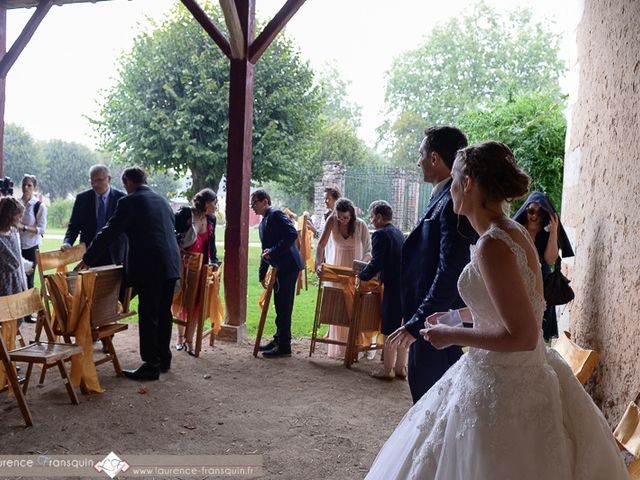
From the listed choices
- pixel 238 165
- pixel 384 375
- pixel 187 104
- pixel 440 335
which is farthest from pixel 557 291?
pixel 187 104

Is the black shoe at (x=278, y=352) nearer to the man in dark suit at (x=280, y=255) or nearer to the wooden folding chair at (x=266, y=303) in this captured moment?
the man in dark suit at (x=280, y=255)

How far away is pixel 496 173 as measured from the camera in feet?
6.16

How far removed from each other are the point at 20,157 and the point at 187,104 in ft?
64.6

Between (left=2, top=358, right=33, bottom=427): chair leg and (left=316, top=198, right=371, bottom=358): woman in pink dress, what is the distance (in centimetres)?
297

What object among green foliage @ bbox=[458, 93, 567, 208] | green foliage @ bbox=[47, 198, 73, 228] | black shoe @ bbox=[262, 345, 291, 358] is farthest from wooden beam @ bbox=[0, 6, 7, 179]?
green foliage @ bbox=[47, 198, 73, 228]

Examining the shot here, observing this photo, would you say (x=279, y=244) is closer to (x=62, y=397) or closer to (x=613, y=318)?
(x=62, y=397)

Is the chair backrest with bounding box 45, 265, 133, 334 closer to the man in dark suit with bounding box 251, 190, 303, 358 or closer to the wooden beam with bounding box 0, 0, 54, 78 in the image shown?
the man in dark suit with bounding box 251, 190, 303, 358

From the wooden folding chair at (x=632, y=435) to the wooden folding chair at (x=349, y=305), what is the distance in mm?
3434

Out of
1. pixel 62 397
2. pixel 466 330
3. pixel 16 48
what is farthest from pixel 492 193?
pixel 16 48

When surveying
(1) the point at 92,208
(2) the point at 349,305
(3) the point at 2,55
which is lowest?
(2) the point at 349,305

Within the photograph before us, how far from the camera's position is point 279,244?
6027 millimetres

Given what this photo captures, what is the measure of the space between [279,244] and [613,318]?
3.47m

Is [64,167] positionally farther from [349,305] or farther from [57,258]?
[349,305]

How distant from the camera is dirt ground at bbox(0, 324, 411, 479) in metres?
3.85
